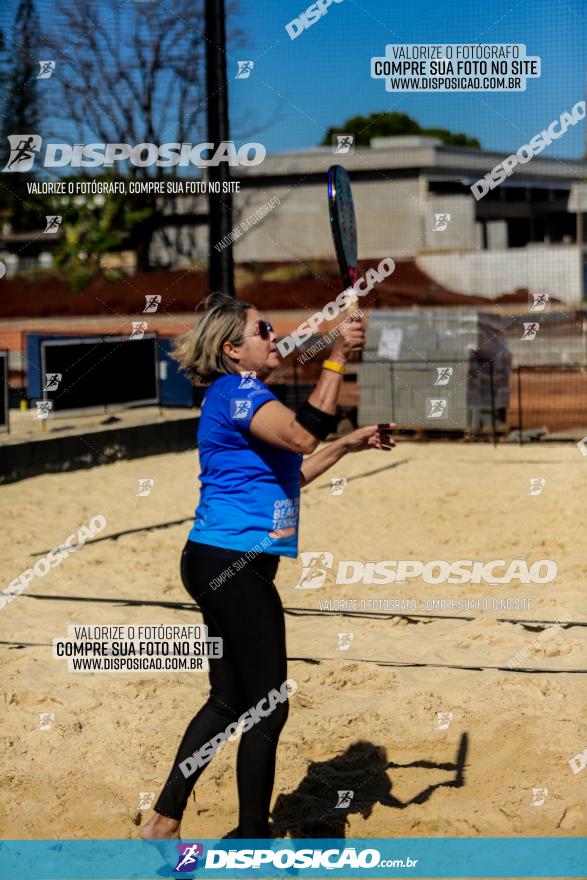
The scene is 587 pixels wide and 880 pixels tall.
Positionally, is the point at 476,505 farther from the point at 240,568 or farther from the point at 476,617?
the point at 240,568

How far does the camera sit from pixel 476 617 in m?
5.90

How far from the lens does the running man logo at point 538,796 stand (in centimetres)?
367

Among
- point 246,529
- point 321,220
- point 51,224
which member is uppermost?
point 321,220

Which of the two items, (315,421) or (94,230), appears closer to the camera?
(315,421)

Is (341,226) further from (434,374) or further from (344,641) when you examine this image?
(434,374)

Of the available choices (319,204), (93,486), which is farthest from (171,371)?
(319,204)

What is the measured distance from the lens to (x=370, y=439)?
3.38 meters

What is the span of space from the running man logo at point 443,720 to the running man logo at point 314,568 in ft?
7.15

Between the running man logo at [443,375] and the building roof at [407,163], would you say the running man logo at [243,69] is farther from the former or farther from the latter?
the building roof at [407,163]

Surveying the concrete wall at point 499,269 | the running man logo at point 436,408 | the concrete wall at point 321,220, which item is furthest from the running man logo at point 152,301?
the concrete wall at point 499,269

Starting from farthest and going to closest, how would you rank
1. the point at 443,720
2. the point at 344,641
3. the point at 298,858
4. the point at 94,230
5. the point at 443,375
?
the point at 94,230, the point at 443,375, the point at 344,641, the point at 443,720, the point at 298,858

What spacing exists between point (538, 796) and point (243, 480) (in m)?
1.68

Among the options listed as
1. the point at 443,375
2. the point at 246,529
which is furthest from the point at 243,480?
the point at 443,375

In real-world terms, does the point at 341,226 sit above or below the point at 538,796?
above
